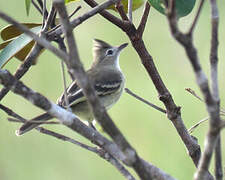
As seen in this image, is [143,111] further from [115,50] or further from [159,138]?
[115,50]

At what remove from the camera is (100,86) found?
3.95 metres

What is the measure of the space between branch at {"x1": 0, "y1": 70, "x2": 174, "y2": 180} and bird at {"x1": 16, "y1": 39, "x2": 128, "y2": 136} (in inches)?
50.1

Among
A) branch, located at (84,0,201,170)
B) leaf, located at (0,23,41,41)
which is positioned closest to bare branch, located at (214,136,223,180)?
branch, located at (84,0,201,170)

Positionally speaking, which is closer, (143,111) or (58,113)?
(58,113)

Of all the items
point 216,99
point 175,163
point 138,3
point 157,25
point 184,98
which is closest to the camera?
point 216,99

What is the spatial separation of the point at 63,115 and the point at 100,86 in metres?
2.55

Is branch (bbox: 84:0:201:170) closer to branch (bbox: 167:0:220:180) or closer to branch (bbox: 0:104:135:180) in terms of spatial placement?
branch (bbox: 0:104:135:180)

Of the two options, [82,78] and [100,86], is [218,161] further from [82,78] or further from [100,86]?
[100,86]

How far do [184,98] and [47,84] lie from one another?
1464mm

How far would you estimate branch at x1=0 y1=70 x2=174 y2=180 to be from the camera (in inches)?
51.5

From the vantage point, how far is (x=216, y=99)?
1223 mm

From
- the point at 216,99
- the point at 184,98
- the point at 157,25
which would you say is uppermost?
the point at 216,99

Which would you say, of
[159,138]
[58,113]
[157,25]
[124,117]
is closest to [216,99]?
[58,113]

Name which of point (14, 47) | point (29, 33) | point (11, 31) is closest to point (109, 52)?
point (11, 31)
